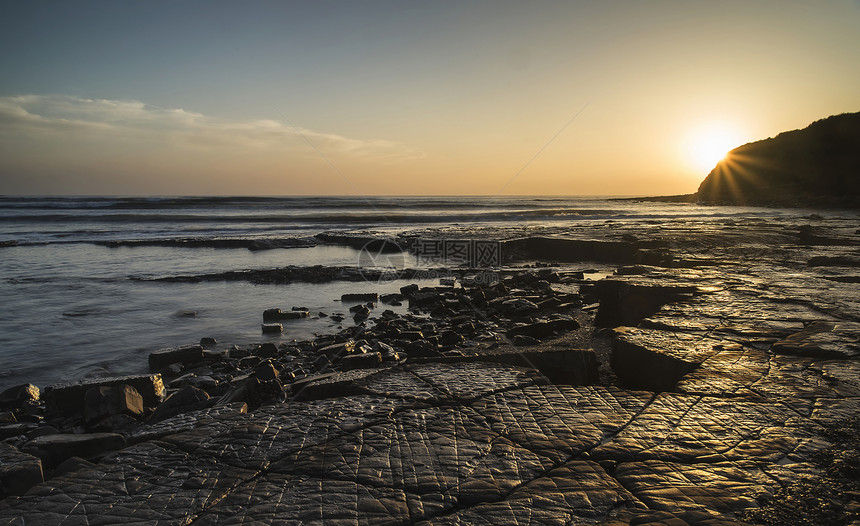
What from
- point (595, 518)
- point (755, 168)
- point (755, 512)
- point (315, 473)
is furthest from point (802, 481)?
→ point (755, 168)

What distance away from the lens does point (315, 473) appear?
6.01 ft

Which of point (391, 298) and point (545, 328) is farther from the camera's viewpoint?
point (391, 298)

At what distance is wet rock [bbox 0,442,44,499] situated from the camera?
197cm

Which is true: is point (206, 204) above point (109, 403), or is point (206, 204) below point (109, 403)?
above

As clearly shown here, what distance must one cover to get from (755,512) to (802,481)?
1.15 feet

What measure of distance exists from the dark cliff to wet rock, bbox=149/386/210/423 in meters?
42.0

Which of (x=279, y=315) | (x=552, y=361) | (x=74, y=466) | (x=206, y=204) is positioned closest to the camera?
(x=74, y=466)

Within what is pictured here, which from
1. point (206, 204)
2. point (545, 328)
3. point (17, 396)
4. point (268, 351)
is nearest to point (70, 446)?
point (17, 396)

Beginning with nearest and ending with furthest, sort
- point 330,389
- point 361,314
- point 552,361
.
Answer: point 330,389
point 552,361
point 361,314

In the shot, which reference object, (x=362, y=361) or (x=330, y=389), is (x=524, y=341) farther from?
(x=330, y=389)

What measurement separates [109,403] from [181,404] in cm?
59

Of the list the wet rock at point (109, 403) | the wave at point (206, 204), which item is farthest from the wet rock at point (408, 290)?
the wave at point (206, 204)

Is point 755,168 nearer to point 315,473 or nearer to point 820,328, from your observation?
point 820,328

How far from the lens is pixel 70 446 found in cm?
253
